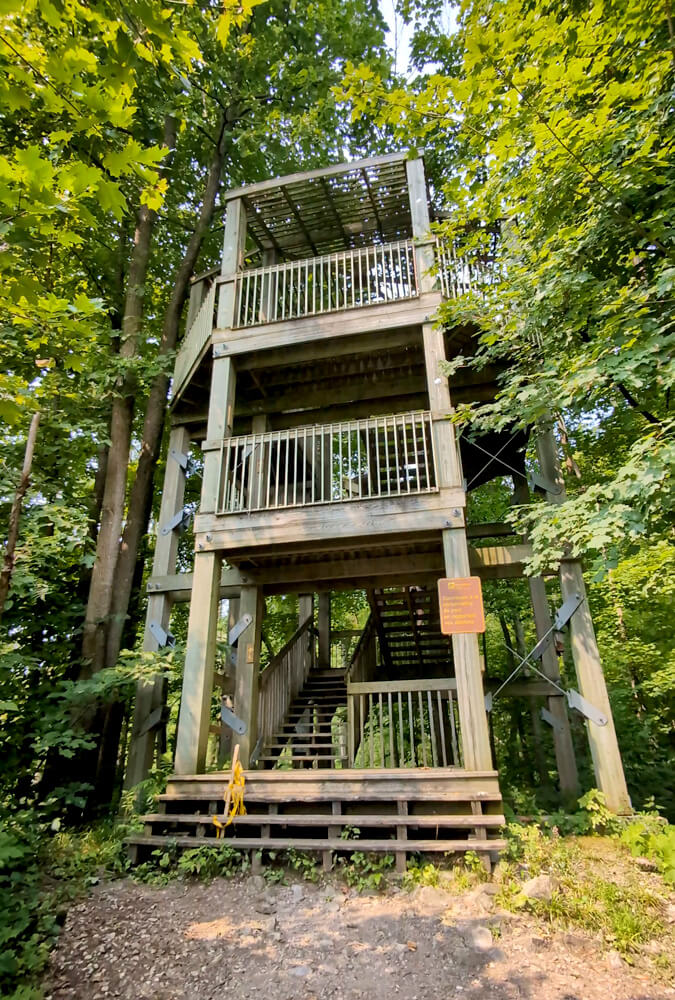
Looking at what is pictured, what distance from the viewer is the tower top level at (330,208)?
815 centimetres

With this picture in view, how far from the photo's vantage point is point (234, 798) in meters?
5.21

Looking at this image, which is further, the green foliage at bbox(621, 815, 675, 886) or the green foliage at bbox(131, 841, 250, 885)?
the green foliage at bbox(131, 841, 250, 885)

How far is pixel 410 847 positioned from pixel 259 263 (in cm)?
1021

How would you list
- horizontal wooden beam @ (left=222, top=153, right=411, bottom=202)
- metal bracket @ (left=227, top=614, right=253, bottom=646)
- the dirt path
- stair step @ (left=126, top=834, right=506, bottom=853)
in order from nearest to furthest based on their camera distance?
the dirt path < stair step @ (left=126, top=834, right=506, bottom=853) < metal bracket @ (left=227, top=614, right=253, bottom=646) < horizontal wooden beam @ (left=222, top=153, right=411, bottom=202)

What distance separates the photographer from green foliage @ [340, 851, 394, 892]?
4.61 m

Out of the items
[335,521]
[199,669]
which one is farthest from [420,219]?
[199,669]

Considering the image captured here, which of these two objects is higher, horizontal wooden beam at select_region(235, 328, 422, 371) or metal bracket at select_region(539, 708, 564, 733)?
horizontal wooden beam at select_region(235, 328, 422, 371)

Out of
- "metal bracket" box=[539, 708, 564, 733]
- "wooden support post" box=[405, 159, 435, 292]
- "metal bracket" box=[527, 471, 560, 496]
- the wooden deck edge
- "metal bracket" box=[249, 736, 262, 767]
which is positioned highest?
"wooden support post" box=[405, 159, 435, 292]

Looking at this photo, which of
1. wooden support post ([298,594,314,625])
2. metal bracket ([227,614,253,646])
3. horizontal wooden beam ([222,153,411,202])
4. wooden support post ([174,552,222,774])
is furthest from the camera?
wooden support post ([298,594,314,625])

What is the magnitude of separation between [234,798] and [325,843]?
969 millimetres

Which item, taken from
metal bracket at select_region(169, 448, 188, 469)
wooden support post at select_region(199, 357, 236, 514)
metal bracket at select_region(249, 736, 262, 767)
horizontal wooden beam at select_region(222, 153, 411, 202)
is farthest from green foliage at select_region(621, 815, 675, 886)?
horizontal wooden beam at select_region(222, 153, 411, 202)

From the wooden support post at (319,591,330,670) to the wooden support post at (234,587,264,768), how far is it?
2.50 meters

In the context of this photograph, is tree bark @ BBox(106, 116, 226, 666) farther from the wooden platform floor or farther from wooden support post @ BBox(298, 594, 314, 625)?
wooden support post @ BBox(298, 594, 314, 625)

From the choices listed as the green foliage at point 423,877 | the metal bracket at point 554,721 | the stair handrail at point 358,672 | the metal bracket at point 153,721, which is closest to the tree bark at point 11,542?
the green foliage at point 423,877
